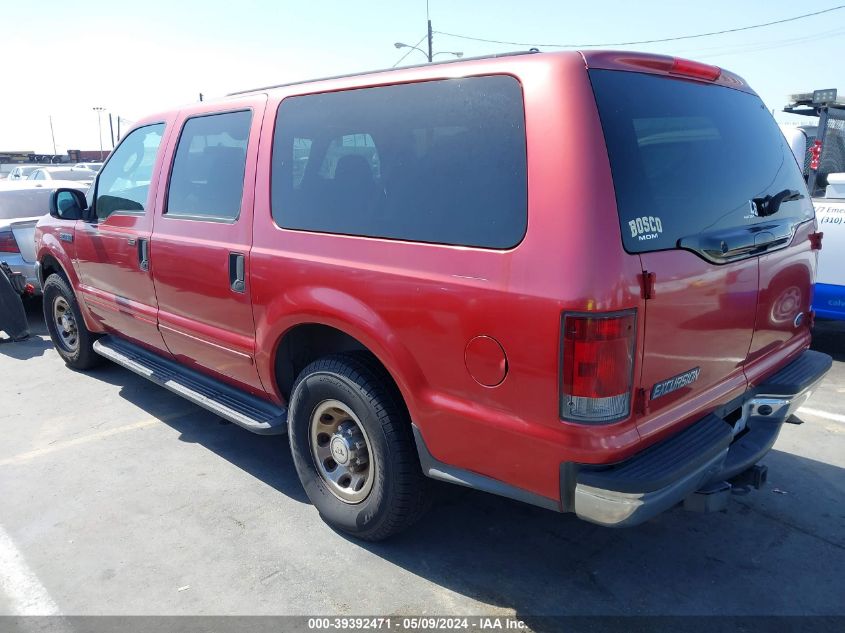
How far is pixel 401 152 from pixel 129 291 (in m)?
2.62

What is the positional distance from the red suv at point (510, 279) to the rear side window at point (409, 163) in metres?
0.01

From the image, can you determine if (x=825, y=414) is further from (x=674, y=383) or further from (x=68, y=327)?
(x=68, y=327)

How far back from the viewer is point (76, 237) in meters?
4.87

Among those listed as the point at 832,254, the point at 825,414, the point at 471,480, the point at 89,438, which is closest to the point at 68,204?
the point at 89,438

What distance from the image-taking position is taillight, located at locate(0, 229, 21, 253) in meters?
7.34

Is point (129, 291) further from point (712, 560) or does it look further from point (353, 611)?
point (712, 560)

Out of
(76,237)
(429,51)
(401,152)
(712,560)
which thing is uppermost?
(429,51)

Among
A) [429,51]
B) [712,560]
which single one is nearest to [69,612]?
[712,560]

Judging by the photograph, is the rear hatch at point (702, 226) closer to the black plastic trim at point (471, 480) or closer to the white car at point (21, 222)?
the black plastic trim at point (471, 480)

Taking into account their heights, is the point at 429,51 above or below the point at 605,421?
above

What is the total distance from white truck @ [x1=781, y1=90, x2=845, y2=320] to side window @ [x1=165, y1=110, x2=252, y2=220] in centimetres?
343

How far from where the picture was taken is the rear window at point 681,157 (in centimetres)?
217

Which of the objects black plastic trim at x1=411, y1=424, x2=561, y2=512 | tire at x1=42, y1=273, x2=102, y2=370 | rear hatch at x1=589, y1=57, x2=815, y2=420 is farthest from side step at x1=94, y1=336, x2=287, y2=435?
rear hatch at x1=589, y1=57, x2=815, y2=420

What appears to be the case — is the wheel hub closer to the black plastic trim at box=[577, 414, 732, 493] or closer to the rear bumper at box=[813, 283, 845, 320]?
the black plastic trim at box=[577, 414, 732, 493]
